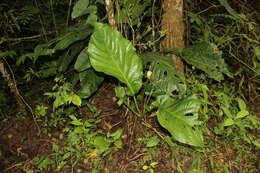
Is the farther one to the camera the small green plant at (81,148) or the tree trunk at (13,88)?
the tree trunk at (13,88)

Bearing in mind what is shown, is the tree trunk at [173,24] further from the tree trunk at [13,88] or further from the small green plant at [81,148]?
the tree trunk at [13,88]

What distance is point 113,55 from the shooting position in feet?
3.98

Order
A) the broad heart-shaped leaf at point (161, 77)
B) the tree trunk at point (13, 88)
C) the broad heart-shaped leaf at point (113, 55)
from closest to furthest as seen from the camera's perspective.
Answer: the broad heart-shaped leaf at point (113, 55)
the broad heart-shaped leaf at point (161, 77)
the tree trunk at point (13, 88)

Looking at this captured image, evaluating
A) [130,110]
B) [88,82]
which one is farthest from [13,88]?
[130,110]

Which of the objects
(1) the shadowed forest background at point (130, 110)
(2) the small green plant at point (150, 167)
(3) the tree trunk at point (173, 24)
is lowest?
(2) the small green plant at point (150, 167)

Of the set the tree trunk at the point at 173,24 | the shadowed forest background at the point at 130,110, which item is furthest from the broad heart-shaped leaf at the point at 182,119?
the tree trunk at the point at 173,24

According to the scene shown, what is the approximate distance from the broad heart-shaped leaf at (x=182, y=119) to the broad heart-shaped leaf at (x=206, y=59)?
24 cm

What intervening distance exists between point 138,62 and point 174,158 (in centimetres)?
66

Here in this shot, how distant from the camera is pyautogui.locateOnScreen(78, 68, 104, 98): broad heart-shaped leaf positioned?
1.49m

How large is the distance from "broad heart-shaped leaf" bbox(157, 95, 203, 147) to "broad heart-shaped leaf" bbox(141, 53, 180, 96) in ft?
0.31

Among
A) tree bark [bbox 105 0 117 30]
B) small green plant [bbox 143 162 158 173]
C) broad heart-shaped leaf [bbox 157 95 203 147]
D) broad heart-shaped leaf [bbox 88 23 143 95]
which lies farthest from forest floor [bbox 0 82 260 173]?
tree bark [bbox 105 0 117 30]

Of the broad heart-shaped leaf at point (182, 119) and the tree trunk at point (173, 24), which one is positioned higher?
the tree trunk at point (173, 24)

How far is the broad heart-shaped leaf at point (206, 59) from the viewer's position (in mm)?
1433

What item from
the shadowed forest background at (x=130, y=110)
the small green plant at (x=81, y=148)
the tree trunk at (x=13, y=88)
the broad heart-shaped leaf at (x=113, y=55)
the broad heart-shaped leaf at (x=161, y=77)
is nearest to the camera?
the broad heart-shaped leaf at (x=113, y=55)
